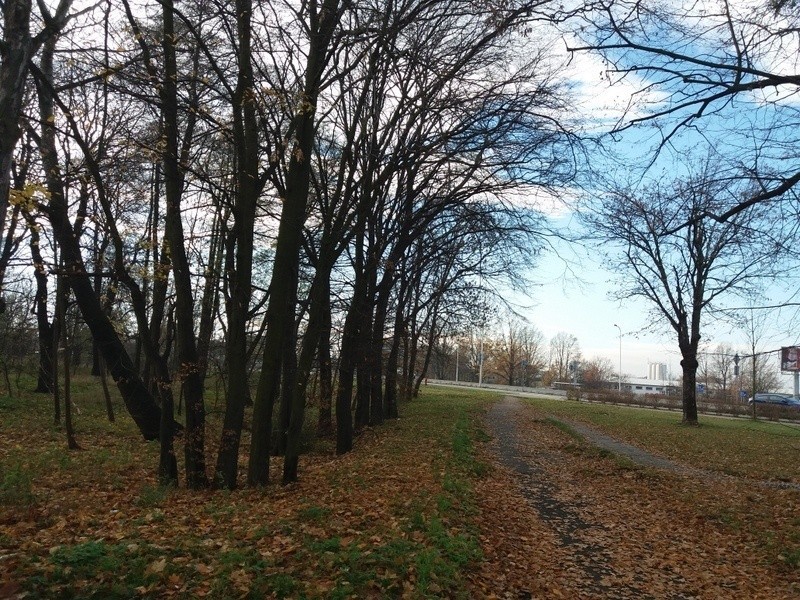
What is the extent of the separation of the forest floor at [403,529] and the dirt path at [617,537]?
0.03 metres

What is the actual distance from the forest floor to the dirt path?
0.10ft

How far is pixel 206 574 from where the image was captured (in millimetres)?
4902

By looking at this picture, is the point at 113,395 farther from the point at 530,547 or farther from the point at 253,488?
the point at 530,547

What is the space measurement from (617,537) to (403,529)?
318 centimetres

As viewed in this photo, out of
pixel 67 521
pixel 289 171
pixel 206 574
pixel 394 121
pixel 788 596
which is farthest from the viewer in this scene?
pixel 394 121

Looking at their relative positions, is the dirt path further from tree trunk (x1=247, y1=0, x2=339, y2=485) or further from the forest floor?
tree trunk (x1=247, y1=0, x2=339, y2=485)

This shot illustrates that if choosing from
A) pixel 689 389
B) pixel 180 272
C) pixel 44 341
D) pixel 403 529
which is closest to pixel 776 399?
pixel 689 389

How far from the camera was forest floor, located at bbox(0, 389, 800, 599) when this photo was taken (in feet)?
16.2

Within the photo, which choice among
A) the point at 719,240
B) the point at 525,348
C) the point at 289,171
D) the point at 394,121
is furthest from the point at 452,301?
the point at 525,348

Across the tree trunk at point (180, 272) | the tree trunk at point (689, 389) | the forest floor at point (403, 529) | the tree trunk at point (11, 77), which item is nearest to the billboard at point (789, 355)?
the forest floor at point (403, 529)

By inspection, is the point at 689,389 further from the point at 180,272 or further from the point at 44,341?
the point at 44,341

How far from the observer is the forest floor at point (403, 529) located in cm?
494

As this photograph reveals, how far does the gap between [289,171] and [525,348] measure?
8543 cm

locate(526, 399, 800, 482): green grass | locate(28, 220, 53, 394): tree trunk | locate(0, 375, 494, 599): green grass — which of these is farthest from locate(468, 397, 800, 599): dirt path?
locate(28, 220, 53, 394): tree trunk
